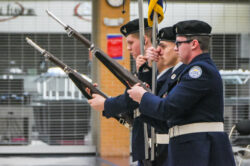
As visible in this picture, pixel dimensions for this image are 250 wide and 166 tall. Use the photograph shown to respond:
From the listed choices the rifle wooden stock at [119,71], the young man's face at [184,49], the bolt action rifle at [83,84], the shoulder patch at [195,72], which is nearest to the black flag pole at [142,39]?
the rifle wooden stock at [119,71]

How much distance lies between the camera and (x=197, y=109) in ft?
8.21

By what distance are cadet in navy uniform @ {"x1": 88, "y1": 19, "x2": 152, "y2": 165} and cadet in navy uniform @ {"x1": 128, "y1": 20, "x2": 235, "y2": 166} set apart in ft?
1.37

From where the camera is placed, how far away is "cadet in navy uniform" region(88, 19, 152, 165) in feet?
10.0

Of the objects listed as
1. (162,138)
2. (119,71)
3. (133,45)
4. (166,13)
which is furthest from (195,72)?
(166,13)

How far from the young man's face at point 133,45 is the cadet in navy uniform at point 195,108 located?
0.68 meters

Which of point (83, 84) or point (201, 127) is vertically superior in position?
point (83, 84)

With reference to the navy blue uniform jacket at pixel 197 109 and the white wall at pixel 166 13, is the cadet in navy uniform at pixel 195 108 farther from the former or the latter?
the white wall at pixel 166 13

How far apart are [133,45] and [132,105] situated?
0.46 meters

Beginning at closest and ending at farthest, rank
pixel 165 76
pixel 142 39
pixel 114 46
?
pixel 142 39 → pixel 165 76 → pixel 114 46

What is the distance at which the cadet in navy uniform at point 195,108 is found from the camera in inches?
96.6

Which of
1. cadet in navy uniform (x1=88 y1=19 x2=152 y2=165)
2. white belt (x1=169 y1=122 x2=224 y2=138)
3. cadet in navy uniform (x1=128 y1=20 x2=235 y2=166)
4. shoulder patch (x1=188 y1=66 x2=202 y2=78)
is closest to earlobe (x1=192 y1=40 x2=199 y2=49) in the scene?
cadet in navy uniform (x1=128 y1=20 x2=235 y2=166)

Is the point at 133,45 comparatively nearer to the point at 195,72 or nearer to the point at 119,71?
the point at 119,71

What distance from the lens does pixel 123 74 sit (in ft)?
9.52

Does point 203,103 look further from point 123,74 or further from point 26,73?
point 26,73
